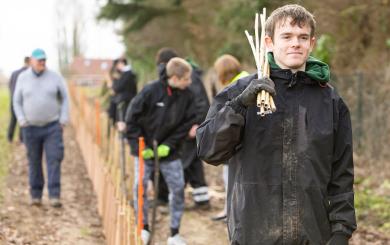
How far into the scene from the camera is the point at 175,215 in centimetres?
706

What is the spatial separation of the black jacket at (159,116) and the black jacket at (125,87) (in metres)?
5.22

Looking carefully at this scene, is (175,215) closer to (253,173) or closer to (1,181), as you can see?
(253,173)

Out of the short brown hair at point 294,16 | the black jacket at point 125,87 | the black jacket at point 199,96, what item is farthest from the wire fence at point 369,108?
the short brown hair at point 294,16

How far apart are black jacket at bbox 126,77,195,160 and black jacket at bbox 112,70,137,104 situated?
5.22 meters

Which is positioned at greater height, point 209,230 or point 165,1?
point 165,1

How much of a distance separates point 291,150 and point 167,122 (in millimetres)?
3717

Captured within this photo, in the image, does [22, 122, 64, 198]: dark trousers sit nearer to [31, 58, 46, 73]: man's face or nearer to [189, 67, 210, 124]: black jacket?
[31, 58, 46, 73]: man's face

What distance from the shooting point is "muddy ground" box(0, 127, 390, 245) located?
719cm

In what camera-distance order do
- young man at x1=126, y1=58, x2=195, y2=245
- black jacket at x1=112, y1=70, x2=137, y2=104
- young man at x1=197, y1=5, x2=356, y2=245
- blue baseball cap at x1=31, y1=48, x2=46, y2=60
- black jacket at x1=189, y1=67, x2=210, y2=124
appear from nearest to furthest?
young man at x1=197, y1=5, x2=356, y2=245, young man at x1=126, y1=58, x2=195, y2=245, blue baseball cap at x1=31, y1=48, x2=46, y2=60, black jacket at x1=189, y1=67, x2=210, y2=124, black jacket at x1=112, y1=70, x2=137, y2=104

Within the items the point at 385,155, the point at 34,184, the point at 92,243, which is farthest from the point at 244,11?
the point at 92,243

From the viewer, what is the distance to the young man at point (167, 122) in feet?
22.4

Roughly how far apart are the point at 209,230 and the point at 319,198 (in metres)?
4.85

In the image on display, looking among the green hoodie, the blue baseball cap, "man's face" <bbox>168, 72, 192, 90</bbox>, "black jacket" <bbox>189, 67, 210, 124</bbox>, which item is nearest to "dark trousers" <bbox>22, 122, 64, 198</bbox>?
the blue baseball cap

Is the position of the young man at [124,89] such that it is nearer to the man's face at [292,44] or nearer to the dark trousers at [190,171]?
the dark trousers at [190,171]
